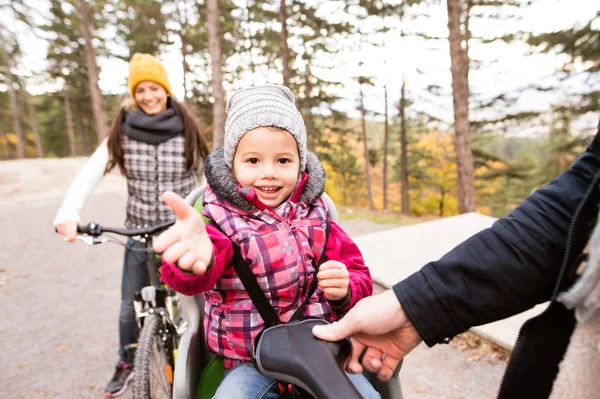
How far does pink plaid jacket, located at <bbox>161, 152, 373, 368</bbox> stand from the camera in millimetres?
1559

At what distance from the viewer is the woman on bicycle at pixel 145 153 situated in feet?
8.87

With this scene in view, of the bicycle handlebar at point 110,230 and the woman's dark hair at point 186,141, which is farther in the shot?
the woman's dark hair at point 186,141

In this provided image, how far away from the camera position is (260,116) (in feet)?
5.33

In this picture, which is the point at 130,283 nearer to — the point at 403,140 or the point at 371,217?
the point at 371,217

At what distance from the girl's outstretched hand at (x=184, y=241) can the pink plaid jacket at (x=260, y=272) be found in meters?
0.33

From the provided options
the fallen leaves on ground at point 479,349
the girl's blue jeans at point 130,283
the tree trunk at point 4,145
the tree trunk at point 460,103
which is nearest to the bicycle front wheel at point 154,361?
the girl's blue jeans at point 130,283

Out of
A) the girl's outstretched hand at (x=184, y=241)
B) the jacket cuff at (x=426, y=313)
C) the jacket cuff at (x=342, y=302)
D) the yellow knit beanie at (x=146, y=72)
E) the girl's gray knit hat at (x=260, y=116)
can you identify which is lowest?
the jacket cuff at (x=342, y=302)

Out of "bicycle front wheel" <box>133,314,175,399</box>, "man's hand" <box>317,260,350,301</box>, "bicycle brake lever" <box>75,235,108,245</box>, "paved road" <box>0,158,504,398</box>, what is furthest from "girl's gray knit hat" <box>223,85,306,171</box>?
"paved road" <box>0,158,504,398</box>

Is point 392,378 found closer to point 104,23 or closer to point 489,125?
point 489,125

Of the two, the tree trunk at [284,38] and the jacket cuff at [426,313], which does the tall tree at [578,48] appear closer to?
the tree trunk at [284,38]

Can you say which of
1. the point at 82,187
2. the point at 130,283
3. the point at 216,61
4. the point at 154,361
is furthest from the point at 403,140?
the point at 154,361

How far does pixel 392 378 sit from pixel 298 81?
67.2ft

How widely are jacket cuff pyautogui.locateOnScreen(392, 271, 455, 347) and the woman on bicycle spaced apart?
2.14 m

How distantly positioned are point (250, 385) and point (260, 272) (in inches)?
17.1
